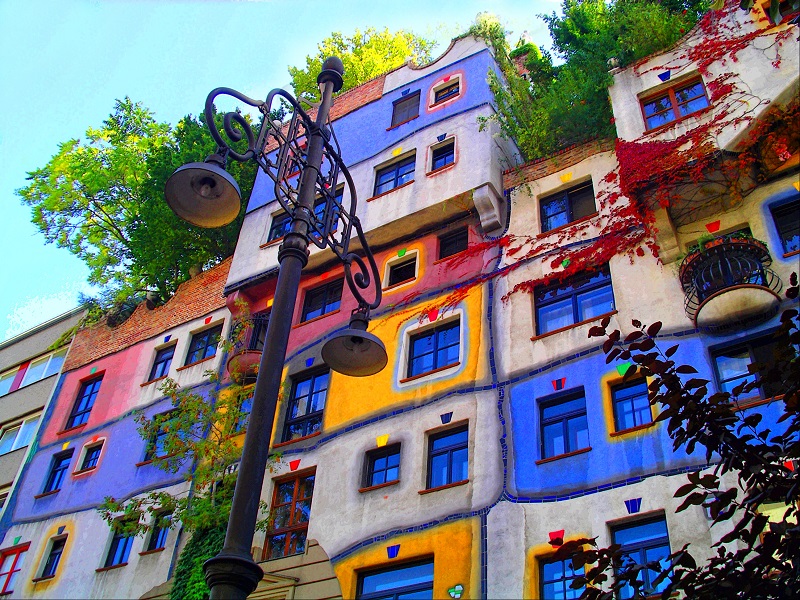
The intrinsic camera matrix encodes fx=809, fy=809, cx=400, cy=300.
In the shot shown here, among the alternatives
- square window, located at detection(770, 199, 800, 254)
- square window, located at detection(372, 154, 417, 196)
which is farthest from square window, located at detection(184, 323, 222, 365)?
square window, located at detection(770, 199, 800, 254)

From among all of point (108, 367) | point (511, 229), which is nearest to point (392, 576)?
point (511, 229)

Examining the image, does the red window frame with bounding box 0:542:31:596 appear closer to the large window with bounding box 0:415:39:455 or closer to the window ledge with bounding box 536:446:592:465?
the large window with bounding box 0:415:39:455

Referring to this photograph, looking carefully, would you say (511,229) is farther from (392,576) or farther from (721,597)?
(721,597)

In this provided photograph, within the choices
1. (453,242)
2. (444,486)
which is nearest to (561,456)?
(444,486)

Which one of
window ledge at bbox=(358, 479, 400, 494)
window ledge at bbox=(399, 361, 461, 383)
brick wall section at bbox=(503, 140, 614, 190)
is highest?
brick wall section at bbox=(503, 140, 614, 190)

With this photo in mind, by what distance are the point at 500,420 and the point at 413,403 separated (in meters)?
1.89

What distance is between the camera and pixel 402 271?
1775 centimetres

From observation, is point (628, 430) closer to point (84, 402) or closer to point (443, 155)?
point (443, 155)

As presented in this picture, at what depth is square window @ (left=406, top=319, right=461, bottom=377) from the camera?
50.0 ft

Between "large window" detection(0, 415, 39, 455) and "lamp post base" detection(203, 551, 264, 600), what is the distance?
66.2 ft

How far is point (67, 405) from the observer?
22.3 m

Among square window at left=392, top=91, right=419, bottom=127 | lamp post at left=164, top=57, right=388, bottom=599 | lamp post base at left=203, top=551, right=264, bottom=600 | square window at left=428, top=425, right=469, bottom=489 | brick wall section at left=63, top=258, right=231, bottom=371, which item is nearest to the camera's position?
lamp post base at left=203, top=551, right=264, bottom=600

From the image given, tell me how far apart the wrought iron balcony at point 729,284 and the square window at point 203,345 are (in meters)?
11.9

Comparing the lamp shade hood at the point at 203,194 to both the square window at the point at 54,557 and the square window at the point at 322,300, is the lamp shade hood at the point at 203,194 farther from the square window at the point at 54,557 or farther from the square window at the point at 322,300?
the square window at the point at 54,557
